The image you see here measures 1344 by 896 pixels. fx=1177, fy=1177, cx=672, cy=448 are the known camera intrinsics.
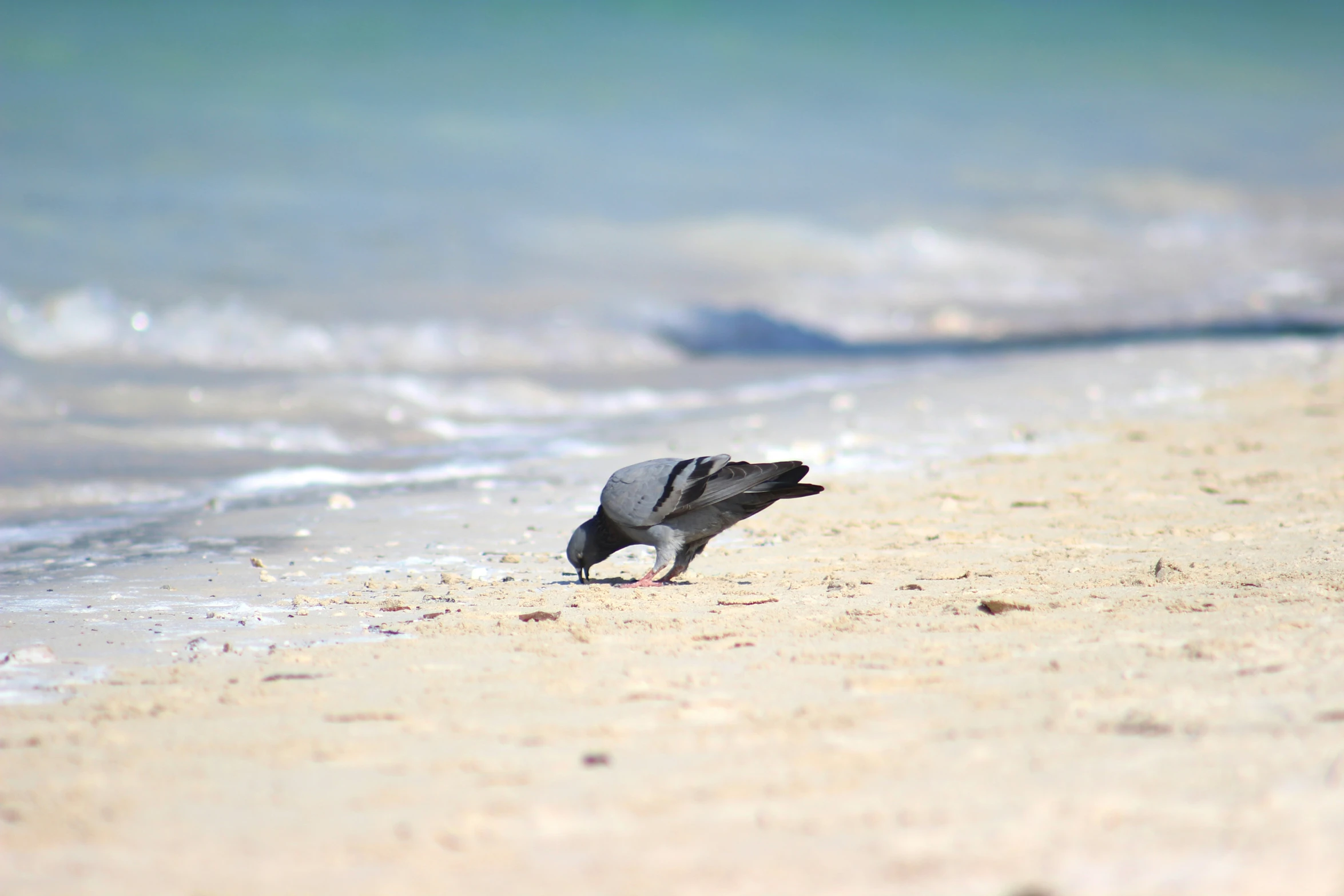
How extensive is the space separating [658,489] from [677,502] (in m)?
0.09

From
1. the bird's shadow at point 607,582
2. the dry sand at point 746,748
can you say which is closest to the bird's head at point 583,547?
the bird's shadow at point 607,582

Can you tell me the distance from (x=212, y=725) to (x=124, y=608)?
1.92 meters

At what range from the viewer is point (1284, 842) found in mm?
2051

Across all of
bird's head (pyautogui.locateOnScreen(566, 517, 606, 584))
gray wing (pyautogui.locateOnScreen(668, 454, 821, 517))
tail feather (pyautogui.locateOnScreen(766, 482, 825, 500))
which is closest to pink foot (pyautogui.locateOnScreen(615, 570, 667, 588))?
bird's head (pyautogui.locateOnScreen(566, 517, 606, 584))

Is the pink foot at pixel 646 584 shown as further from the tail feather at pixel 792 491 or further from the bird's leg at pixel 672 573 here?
the tail feather at pixel 792 491

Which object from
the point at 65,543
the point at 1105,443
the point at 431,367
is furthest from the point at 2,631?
the point at 431,367

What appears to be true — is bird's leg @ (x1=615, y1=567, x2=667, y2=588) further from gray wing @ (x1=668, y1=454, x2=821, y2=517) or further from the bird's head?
gray wing @ (x1=668, y1=454, x2=821, y2=517)

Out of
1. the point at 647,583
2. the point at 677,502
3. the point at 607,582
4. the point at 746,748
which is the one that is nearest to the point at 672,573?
the point at 647,583

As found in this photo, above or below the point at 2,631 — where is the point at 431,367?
above

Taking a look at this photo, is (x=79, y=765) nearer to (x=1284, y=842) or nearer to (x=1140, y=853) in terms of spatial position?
(x=1140, y=853)

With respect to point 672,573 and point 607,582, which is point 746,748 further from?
point 607,582

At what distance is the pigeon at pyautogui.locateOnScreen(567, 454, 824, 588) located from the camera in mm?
4848

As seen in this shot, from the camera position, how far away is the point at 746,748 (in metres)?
2.75

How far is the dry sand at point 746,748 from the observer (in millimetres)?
2094
